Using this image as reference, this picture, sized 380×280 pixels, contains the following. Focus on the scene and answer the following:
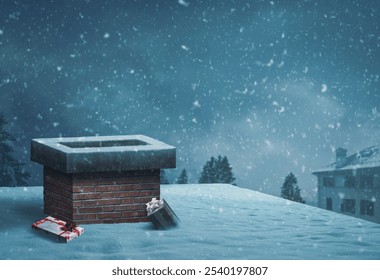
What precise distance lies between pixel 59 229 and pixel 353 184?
31.2m

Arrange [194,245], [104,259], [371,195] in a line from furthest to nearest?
[371,195] < [194,245] < [104,259]

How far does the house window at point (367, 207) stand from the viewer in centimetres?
3500

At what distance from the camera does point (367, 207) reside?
35406 millimetres

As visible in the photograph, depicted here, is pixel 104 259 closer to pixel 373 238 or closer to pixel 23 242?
pixel 23 242

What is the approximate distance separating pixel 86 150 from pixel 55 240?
1.18m

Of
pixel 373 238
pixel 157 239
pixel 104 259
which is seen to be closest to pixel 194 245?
pixel 157 239

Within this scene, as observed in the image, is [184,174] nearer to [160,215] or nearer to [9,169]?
[9,169]

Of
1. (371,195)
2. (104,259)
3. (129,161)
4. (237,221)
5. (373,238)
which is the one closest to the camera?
(104,259)

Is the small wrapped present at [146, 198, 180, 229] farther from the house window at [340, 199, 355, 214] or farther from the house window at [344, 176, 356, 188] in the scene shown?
the house window at [340, 199, 355, 214]

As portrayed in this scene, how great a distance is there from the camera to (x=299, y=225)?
302 inches

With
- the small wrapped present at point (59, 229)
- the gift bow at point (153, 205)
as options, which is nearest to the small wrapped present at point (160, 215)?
the gift bow at point (153, 205)

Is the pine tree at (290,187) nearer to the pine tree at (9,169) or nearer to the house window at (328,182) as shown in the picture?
the house window at (328,182)

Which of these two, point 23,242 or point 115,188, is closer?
point 23,242

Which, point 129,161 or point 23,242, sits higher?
point 129,161
